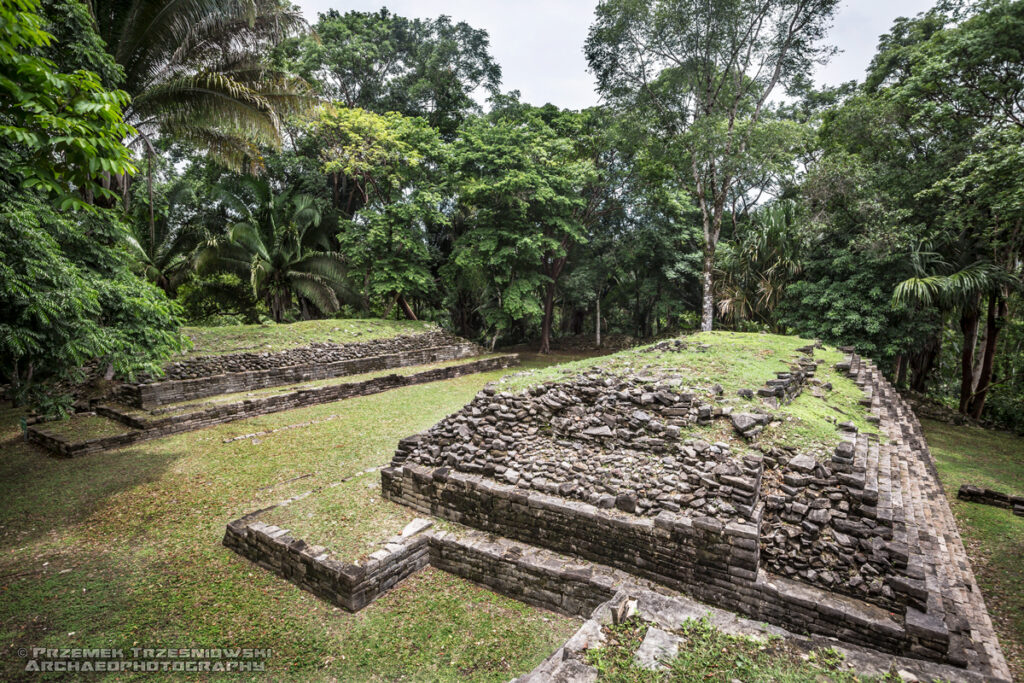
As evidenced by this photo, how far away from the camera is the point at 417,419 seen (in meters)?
9.33

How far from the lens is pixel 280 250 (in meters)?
16.5

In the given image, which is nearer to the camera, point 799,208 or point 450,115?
point 799,208

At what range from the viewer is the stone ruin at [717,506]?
127 inches

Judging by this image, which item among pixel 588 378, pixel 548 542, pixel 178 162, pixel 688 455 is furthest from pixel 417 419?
pixel 178 162

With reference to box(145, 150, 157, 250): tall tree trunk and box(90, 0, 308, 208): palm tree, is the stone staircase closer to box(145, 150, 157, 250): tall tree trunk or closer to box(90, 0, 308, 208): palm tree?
box(90, 0, 308, 208): palm tree

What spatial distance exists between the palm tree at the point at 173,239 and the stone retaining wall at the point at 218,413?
7407 millimetres

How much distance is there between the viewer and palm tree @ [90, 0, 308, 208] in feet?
22.5

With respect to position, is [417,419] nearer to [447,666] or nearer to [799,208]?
[447,666]

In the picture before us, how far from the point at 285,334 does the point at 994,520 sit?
53.2 ft

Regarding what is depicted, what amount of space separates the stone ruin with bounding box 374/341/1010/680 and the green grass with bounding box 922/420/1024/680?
1.06 feet

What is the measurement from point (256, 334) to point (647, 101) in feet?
49.3

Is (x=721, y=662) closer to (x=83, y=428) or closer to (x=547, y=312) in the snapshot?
(x=83, y=428)

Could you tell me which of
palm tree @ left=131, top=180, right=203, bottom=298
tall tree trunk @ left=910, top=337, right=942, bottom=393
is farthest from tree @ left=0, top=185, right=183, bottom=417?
tall tree trunk @ left=910, top=337, right=942, bottom=393

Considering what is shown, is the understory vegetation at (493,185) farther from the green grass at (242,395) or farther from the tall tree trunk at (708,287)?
the green grass at (242,395)
